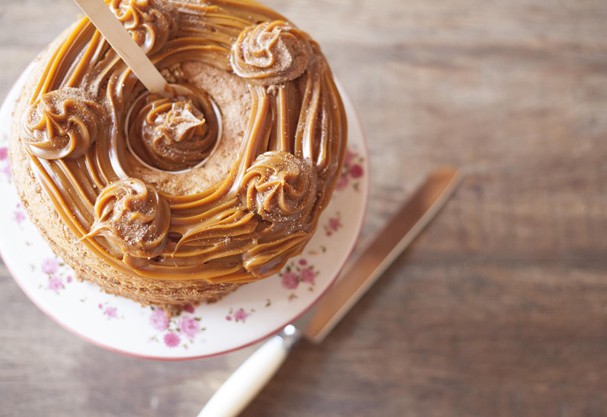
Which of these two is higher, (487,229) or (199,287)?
(199,287)

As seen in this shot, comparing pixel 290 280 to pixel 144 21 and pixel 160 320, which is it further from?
pixel 144 21

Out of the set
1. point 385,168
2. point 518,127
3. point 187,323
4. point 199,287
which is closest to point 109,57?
point 199,287

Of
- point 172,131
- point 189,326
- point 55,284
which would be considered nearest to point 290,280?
point 189,326

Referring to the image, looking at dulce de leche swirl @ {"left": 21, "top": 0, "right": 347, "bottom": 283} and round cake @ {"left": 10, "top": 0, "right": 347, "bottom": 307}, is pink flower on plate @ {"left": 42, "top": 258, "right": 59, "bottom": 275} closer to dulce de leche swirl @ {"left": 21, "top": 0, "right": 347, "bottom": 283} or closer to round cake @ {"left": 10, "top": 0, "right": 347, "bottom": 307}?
round cake @ {"left": 10, "top": 0, "right": 347, "bottom": 307}

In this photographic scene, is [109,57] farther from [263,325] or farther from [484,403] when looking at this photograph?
[484,403]

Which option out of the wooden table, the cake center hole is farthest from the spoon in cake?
the wooden table
